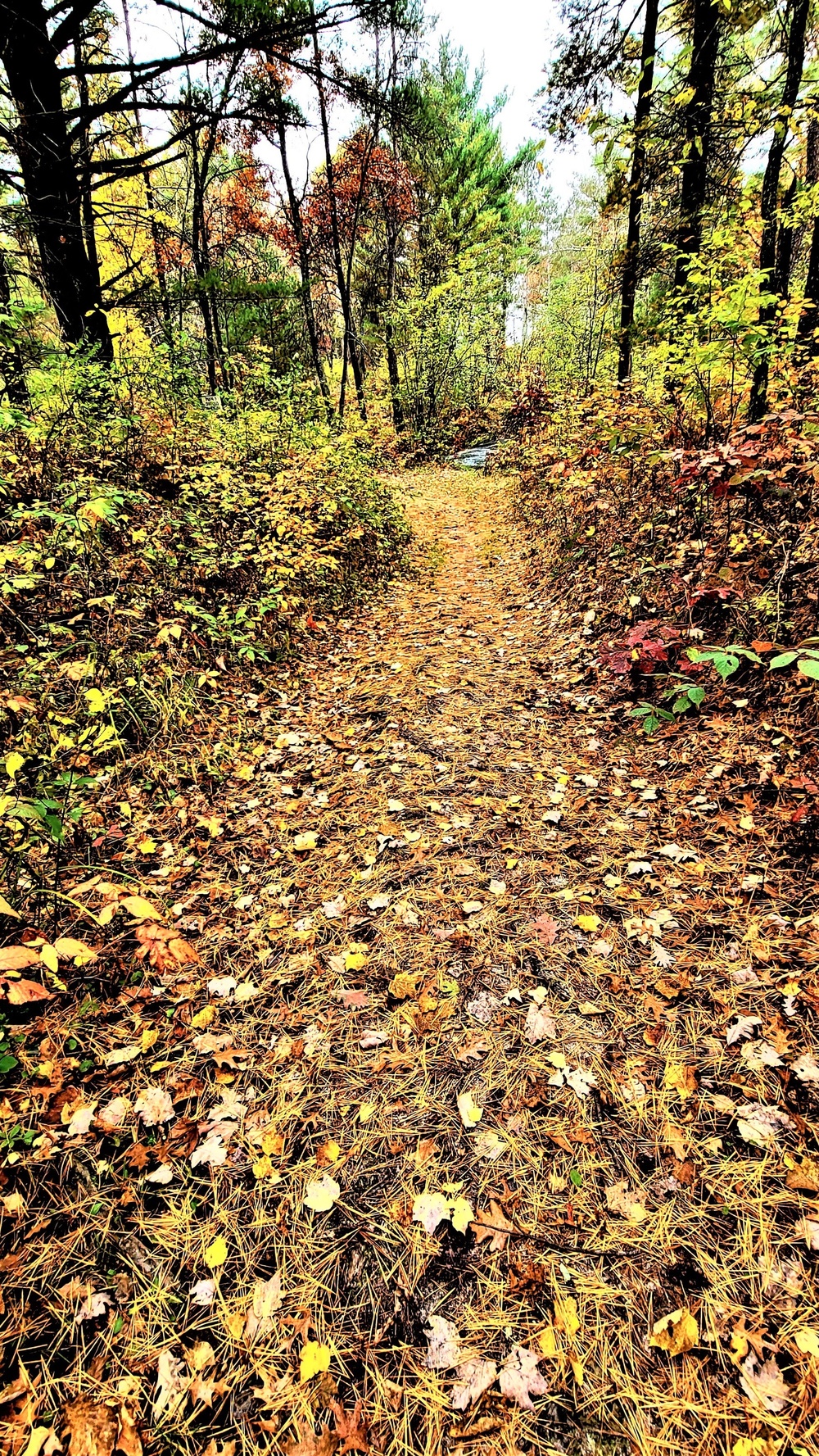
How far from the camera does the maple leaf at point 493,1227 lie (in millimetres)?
1567

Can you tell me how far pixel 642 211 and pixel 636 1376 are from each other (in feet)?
45.5

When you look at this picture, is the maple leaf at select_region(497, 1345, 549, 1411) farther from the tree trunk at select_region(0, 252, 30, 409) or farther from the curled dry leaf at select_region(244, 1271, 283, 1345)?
the tree trunk at select_region(0, 252, 30, 409)

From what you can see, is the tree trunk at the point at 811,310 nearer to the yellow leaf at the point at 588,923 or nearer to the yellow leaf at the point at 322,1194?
the yellow leaf at the point at 588,923

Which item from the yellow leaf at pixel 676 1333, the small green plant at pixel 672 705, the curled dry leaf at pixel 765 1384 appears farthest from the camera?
the small green plant at pixel 672 705

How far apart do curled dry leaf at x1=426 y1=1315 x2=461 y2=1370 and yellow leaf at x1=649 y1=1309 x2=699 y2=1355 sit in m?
0.46

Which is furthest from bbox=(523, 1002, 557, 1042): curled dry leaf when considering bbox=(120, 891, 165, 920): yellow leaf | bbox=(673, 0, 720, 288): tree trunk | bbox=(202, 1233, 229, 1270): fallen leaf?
bbox=(673, 0, 720, 288): tree trunk

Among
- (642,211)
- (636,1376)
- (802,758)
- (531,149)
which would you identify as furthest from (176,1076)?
(531,149)

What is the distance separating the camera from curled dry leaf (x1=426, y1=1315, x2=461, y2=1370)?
Result: 1.39m

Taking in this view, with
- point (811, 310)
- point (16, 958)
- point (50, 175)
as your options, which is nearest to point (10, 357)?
point (50, 175)

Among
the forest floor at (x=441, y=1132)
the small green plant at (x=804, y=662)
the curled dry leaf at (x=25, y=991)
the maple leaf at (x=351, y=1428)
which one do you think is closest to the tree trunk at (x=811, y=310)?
the small green plant at (x=804, y=662)

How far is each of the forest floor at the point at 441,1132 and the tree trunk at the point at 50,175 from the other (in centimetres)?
436

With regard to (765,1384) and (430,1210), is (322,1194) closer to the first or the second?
(430,1210)

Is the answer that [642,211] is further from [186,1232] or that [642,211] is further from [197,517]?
[186,1232]

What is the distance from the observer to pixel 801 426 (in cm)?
408
